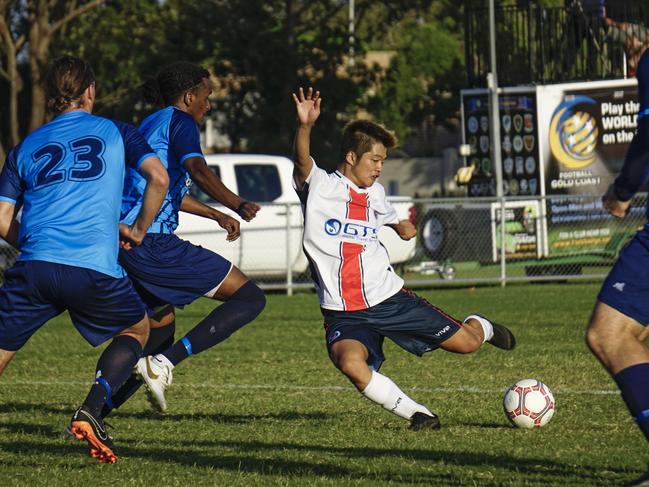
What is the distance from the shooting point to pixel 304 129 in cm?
669

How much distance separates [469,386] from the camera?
28.9ft

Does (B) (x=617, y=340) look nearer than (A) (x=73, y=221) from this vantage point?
Yes

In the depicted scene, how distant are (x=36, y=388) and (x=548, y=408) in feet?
13.4

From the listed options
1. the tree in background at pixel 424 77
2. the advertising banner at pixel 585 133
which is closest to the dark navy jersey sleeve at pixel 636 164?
the advertising banner at pixel 585 133

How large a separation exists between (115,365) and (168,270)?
110cm

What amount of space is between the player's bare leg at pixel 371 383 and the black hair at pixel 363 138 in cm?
109

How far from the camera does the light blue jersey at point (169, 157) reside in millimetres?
6961

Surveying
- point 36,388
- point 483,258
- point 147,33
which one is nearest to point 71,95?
point 36,388

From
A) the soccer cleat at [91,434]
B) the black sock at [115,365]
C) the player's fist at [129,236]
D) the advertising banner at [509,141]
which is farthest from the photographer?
the advertising banner at [509,141]

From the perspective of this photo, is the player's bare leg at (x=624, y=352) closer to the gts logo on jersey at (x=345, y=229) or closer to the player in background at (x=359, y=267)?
the player in background at (x=359, y=267)

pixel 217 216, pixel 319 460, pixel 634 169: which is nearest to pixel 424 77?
pixel 217 216

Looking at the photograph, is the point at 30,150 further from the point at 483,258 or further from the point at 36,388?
the point at 483,258

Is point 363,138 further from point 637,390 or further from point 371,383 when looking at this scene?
point 637,390

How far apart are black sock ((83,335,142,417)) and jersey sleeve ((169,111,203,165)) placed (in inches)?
49.3
